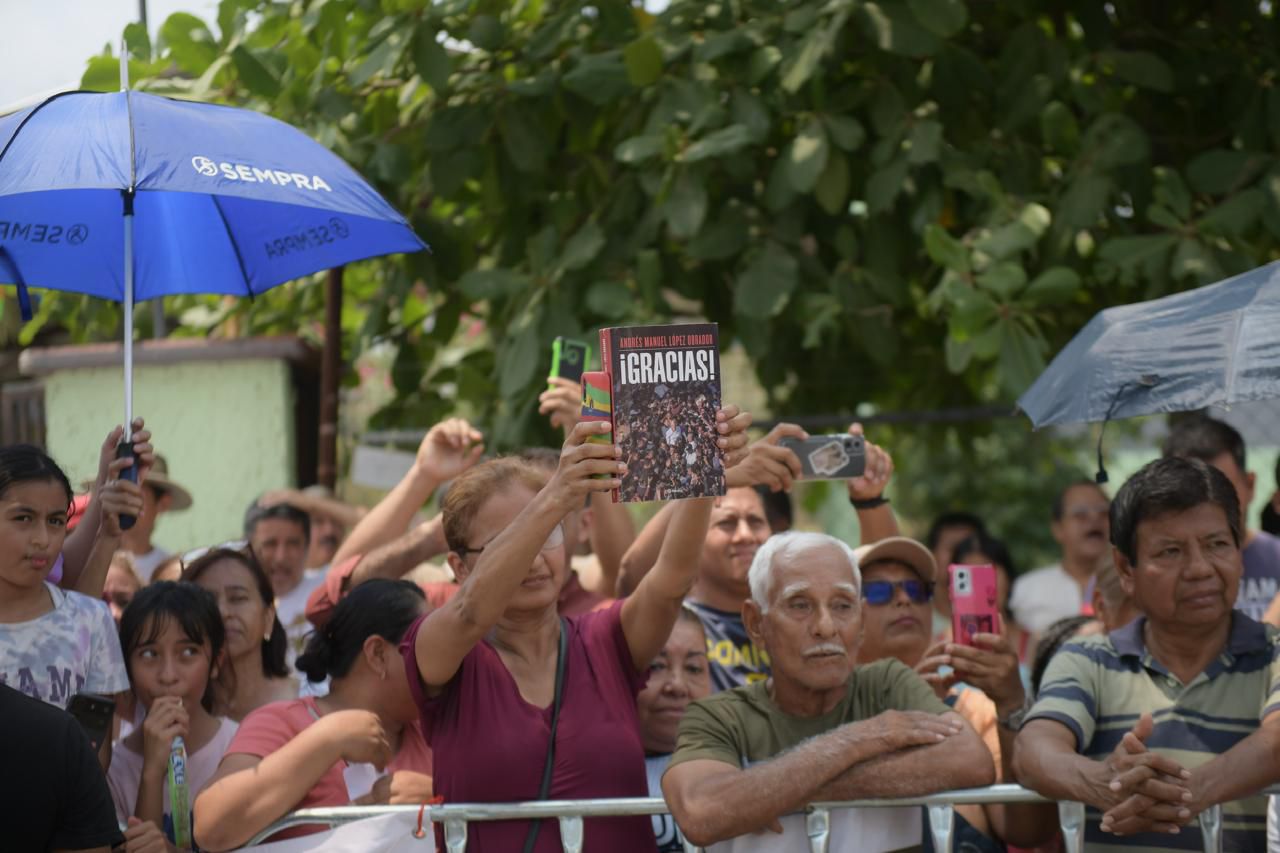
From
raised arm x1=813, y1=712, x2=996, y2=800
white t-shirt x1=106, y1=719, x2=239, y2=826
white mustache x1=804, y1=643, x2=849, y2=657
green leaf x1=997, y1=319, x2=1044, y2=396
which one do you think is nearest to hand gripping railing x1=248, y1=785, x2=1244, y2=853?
raised arm x1=813, y1=712, x2=996, y2=800

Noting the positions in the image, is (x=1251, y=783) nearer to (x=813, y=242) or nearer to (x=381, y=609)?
(x=381, y=609)

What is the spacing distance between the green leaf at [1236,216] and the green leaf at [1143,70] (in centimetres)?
67

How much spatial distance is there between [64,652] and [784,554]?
182cm

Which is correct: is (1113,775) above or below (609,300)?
below

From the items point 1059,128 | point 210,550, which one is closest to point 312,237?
point 210,550

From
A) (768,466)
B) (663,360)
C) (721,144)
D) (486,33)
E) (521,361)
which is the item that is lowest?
(768,466)

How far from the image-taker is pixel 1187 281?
5898mm

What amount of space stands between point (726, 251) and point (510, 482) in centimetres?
272

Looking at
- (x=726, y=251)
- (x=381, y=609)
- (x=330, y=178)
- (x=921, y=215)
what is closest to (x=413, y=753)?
(x=381, y=609)

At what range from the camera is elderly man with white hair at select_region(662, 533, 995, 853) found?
3.51 metres

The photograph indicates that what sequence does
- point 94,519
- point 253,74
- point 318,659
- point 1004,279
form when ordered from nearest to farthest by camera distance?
1. point 318,659
2. point 94,519
3. point 1004,279
4. point 253,74

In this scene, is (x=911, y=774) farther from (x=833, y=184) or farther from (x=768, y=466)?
(x=833, y=184)

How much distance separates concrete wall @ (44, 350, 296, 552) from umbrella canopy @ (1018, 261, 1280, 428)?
14.3 feet

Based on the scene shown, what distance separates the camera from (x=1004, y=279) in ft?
18.4
